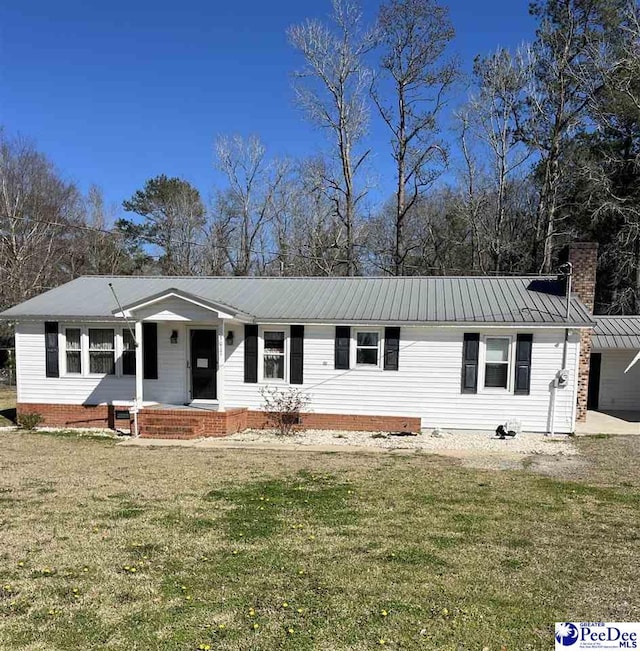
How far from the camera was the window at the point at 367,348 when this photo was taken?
1225cm

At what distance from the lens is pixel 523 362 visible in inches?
460

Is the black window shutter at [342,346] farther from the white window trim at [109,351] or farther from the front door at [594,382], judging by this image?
the front door at [594,382]

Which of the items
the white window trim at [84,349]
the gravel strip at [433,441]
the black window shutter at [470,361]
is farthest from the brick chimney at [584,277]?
the white window trim at [84,349]

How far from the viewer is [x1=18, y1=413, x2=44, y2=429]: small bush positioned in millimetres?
12680

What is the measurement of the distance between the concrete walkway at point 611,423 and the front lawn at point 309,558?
15.0 feet

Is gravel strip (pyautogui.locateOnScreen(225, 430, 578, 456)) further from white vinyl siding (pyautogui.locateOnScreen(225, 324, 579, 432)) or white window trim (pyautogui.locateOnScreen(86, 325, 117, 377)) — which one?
white window trim (pyautogui.locateOnScreen(86, 325, 117, 377))

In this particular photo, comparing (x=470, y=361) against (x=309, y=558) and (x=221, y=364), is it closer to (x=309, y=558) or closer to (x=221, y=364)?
(x=221, y=364)

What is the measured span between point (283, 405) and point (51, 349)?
256 inches

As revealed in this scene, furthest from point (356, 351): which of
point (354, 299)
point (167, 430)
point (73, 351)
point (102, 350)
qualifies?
point (73, 351)

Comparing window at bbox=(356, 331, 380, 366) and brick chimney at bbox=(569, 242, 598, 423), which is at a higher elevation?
brick chimney at bbox=(569, 242, 598, 423)

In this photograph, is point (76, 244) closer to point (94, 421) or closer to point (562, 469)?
point (94, 421)

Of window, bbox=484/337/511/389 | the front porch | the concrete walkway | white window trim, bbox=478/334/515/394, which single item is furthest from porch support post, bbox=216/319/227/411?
the concrete walkway

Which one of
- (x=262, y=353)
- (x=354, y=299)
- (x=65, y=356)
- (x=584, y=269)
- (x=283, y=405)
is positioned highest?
(x=584, y=269)

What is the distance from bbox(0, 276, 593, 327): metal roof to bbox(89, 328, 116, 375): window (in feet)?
1.83
